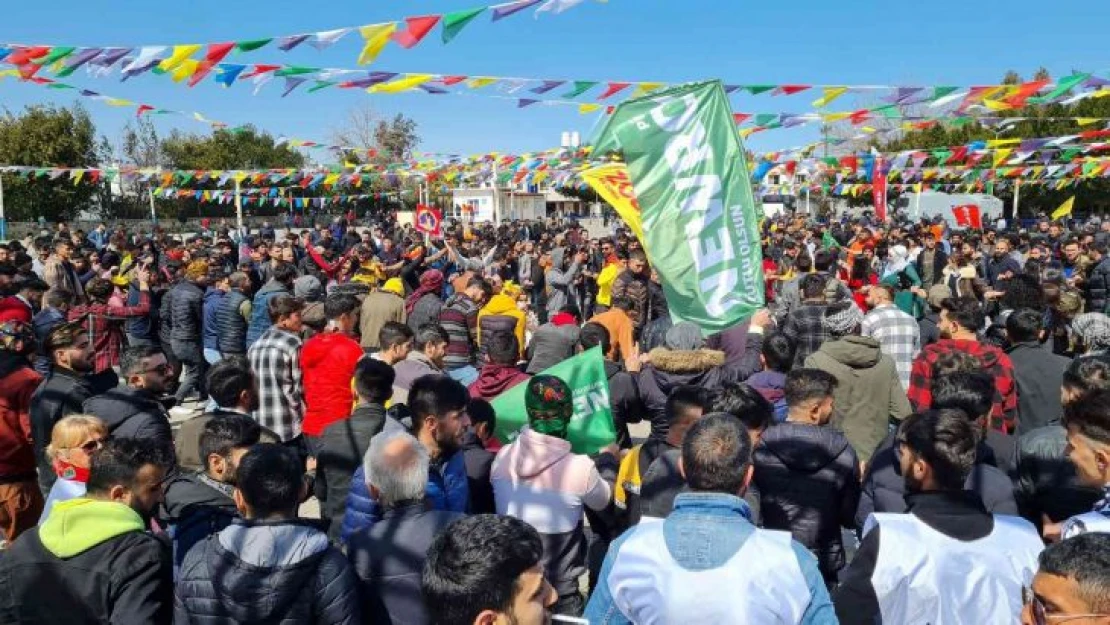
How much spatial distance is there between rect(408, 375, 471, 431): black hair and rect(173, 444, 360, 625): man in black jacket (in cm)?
96

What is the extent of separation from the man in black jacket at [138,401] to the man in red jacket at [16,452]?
2.22 feet

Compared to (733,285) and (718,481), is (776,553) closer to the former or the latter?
(718,481)

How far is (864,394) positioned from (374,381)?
2.87 meters

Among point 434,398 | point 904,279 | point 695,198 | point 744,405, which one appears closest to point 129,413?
point 434,398

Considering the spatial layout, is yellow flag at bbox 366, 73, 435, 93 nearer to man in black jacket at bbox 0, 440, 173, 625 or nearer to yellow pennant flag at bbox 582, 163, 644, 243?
yellow pennant flag at bbox 582, 163, 644, 243

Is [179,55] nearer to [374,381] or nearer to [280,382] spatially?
[280,382]

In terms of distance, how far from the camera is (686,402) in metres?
3.42

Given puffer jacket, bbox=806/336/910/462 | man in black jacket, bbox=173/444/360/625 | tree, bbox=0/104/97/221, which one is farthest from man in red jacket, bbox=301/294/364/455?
tree, bbox=0/104/97/221

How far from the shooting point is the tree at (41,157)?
116ft

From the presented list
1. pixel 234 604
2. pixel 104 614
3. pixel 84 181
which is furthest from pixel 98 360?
pixel 84 181

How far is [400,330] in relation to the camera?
5.28 m

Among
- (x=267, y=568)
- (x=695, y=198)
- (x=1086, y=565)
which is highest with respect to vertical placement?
(x=695, y=198)

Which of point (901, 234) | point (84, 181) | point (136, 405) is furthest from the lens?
point (84, 181)

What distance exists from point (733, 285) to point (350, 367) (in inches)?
103
